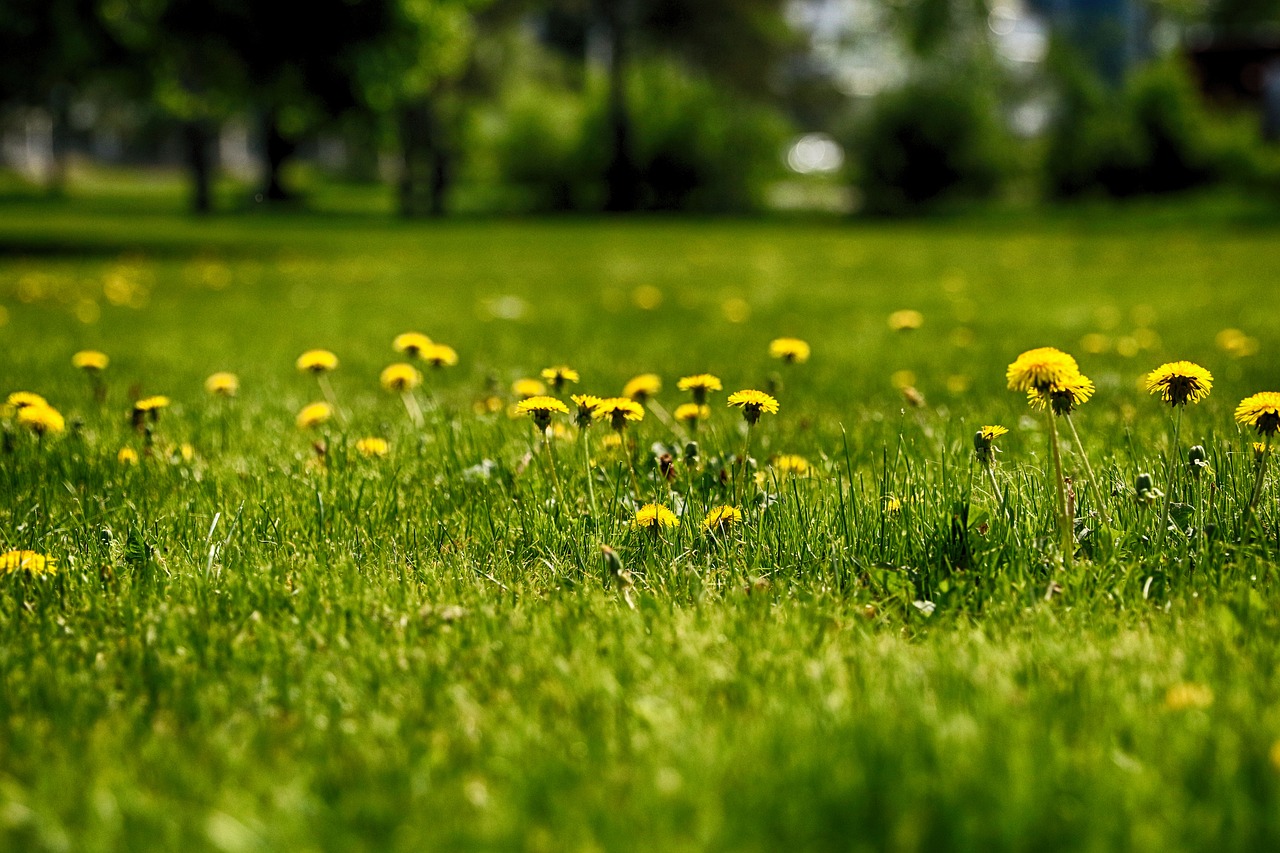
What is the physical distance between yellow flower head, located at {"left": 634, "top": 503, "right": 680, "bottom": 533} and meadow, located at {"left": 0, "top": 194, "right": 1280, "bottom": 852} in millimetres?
16

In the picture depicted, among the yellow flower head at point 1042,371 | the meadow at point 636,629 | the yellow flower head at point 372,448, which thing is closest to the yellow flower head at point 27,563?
the meadow at point 636,629

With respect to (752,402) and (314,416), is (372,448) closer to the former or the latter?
(314,416)

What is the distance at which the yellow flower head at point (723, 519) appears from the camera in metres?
2.38

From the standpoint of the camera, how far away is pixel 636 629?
199 cm

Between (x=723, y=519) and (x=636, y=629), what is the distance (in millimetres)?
483

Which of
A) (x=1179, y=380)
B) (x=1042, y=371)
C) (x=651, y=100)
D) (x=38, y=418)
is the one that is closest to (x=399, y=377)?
(x=38, y=418)

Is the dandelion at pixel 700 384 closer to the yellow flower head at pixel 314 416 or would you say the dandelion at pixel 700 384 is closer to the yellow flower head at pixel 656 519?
the yellow flower head at pixel 656 519

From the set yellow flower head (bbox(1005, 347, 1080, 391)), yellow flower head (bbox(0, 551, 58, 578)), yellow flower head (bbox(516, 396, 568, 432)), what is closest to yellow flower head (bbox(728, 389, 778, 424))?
yellow flower head (bbox(516, 396, 568, 432))

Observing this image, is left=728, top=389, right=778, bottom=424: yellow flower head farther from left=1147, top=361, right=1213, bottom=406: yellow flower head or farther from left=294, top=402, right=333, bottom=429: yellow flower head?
left=294, top=402, right=333, bottom=429: yellow flower head

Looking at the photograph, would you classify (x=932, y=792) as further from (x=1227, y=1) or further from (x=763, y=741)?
(x=1227, y=1)

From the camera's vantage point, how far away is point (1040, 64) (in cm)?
3953

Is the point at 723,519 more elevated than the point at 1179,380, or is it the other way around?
the point at 1179,380

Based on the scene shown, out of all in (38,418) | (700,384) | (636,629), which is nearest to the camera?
(636,629)

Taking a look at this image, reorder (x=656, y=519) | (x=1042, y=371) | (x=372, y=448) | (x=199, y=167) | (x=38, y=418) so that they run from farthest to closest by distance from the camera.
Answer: (x=199, y=167) → (x=372, y=448) → (x=38, y=418) → (x=656, y=519) → (x=1042, y=371)
